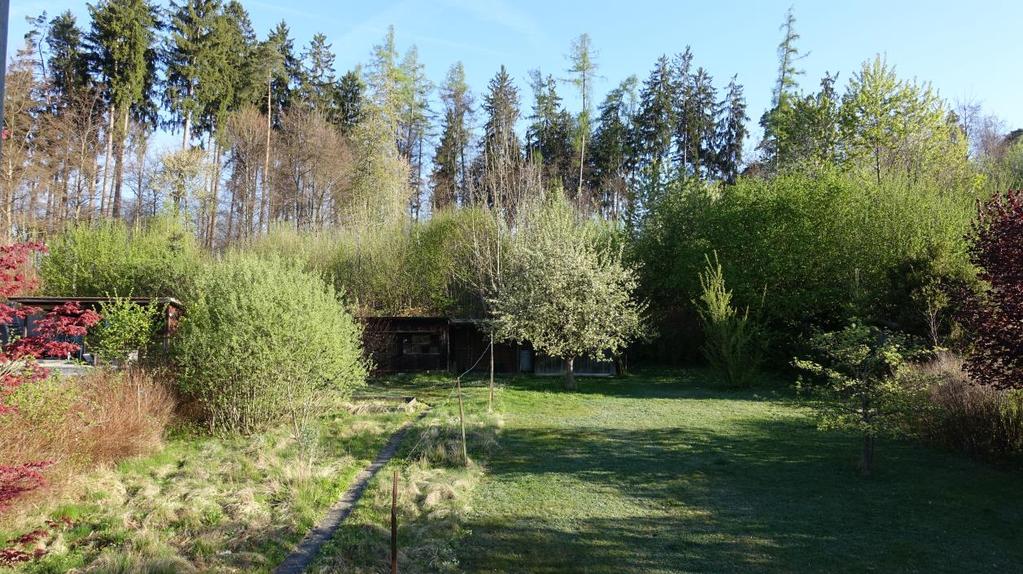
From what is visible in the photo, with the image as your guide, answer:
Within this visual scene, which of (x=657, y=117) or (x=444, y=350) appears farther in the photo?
(x=657, y=117)

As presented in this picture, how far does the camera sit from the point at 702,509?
856cm

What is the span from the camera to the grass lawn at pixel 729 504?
7.02m

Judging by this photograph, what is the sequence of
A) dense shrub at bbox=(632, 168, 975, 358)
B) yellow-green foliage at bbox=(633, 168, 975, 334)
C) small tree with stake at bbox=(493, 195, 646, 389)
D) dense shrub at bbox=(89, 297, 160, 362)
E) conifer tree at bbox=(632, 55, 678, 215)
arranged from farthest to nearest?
conifer tree at bbox=(632, 55, 678, 215) < yellow-green foliage at bbox=(633, 168, 975, 334) < dense shrub at bbox=(632, 168, 975, 358) < small tree with stake at bbox=(493, 195, 646, 389) < dense shrub at bbox=(89, 297, 160, 362)

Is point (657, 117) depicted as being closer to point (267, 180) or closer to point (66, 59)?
point (267, 180)

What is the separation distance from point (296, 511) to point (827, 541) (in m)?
7.18

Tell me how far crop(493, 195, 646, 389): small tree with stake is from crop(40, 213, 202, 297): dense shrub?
47.7ft

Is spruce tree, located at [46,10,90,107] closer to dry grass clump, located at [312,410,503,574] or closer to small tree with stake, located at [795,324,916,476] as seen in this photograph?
dry grass clump, located at [312,410,503,574]

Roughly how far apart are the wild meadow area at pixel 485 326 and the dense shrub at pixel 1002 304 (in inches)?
2.4

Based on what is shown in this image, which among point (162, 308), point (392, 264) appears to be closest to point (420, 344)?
point (392, 264)

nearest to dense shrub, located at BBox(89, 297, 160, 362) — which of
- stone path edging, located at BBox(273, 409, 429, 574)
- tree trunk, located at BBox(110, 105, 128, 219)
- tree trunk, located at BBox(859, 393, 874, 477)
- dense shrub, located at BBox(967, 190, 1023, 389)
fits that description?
stone path edging, located at BBox(273, 409, 429, 574)

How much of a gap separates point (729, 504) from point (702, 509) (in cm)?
47

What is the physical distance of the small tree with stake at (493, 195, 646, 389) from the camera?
1941 centimetres

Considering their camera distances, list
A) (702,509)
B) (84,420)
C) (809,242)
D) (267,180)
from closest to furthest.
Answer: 1. (702,509)
2. (84,420)
3. (809,242)
4. (267,180)

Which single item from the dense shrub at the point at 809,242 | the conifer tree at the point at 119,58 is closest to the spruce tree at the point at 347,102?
the conifer tree at the point at 119,58
